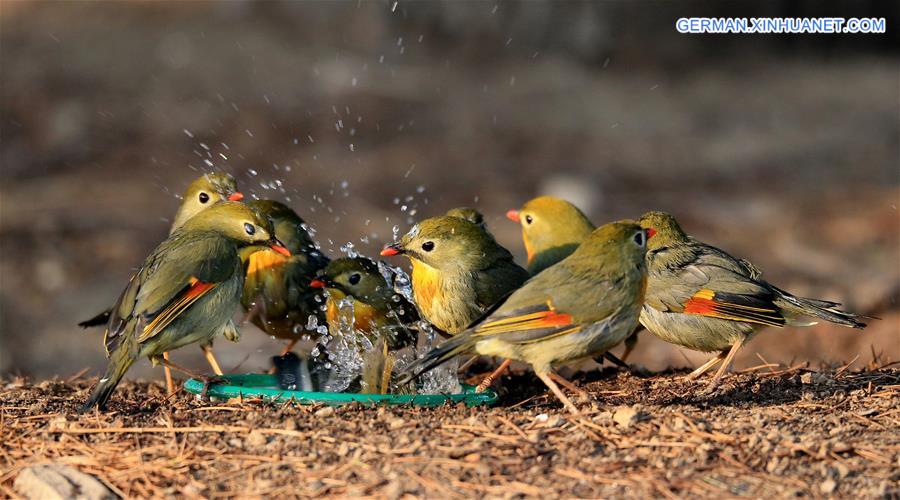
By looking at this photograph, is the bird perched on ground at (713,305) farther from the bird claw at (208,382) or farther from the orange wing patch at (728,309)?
the bird claw at (208,382)

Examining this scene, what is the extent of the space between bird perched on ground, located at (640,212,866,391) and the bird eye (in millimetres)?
908

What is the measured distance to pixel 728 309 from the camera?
6938 millimetres

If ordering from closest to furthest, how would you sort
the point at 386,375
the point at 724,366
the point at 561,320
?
the point at 561,320 → the point at 386,375 → the point at 724,366

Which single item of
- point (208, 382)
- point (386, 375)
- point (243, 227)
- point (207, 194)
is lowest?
point (386, 375)

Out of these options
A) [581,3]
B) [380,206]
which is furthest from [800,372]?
[581,3]

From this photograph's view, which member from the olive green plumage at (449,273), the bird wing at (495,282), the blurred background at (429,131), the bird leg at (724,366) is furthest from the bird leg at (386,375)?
the blurred background at (429,131)

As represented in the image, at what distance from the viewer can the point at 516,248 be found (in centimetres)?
1316

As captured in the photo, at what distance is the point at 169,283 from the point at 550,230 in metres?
3.33

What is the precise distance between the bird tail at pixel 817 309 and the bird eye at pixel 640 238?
1.38 m

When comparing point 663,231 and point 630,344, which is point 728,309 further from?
point 630,344

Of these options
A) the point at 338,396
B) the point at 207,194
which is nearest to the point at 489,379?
the point at 338,396

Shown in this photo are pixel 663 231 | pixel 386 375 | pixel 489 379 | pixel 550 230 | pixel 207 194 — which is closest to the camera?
pixel 386 375

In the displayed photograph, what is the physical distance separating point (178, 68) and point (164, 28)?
138 cm

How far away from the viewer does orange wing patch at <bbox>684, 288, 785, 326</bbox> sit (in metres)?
6.90
